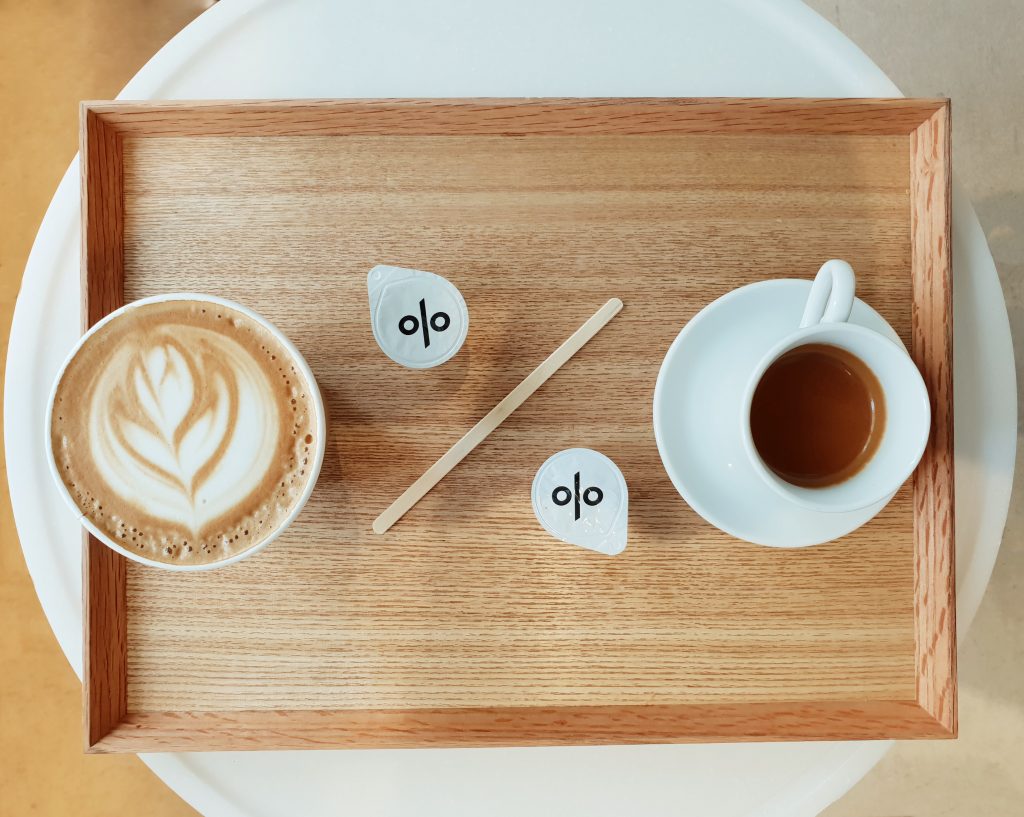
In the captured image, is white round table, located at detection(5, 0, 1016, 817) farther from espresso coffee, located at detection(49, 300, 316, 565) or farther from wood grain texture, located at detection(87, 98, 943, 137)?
espresso coffee, located at detection(49, 300, 316, 565)

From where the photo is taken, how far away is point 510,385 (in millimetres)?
794

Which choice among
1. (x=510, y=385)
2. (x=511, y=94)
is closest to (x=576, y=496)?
(x=510, y=385)

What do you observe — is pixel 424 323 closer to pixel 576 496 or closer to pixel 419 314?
pixel 419 314

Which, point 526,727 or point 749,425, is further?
point 526,727

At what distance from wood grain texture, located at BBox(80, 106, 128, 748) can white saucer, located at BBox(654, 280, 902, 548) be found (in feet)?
1.70

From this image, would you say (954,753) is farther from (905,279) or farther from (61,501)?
(61,501)

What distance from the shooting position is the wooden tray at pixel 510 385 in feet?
2.58

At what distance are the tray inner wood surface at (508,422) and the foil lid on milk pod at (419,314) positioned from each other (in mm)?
31

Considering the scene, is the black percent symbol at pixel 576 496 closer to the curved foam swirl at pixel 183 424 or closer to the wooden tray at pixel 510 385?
the wooden tray at pixel 510 385

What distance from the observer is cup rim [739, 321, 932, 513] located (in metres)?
0.61

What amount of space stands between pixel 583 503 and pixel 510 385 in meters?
0.13

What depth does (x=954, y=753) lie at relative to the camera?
1421mm

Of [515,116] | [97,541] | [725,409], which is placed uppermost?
[515,116]

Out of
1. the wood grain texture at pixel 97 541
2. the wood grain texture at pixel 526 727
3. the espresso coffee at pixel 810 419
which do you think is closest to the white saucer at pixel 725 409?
the espresso coffee at pixel 810 419
